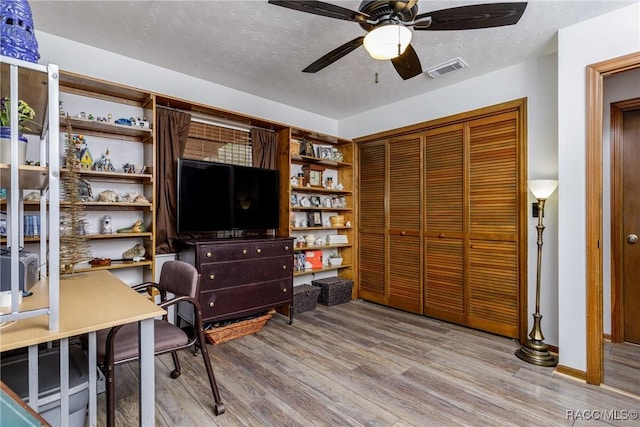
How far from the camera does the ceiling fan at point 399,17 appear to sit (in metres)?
1.62

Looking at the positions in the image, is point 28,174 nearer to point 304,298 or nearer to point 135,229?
point 135,229

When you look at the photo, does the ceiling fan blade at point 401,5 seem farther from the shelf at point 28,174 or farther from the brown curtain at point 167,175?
the brown curtain at point 167,175

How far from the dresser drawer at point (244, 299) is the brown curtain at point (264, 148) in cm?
140

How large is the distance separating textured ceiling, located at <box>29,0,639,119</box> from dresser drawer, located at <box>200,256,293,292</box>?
188cm

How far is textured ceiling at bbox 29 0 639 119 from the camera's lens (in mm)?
2158

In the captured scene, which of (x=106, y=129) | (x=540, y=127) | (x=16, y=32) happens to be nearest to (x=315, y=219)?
(x=106, y=129)

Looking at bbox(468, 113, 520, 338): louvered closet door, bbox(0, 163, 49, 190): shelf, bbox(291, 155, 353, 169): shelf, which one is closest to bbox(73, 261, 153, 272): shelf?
bbox(0, 163, 49, 190): shelf

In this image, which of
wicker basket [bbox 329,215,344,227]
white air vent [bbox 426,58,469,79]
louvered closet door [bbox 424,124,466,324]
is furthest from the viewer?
wicker basket [bbox 329,215,344,227]

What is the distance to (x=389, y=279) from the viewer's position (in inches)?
158

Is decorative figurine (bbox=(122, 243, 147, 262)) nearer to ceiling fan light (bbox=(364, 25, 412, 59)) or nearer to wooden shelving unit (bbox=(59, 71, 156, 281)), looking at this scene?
wooden shelving unit (bbox=(59, 71, 156, 281))

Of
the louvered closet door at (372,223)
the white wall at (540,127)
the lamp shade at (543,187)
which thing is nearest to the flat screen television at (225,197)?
the louvered closet door at (372,223)

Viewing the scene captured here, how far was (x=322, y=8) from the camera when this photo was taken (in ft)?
5.39

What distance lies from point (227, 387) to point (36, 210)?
1.98m

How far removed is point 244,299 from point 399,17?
2.58 m
